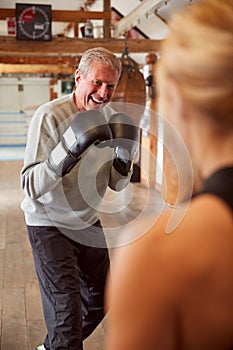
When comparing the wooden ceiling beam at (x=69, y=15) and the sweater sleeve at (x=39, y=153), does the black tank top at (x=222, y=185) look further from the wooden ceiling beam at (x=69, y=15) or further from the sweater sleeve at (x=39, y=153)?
the wooden ceiling beam at (x=69, y=15)

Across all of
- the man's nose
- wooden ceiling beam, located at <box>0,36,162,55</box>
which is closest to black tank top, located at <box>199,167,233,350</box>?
the man's nose

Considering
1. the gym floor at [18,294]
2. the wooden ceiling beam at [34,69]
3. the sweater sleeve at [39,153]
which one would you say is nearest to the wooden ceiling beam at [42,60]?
the wooden ceiling beam at [34,69]

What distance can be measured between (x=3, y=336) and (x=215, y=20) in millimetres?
2632

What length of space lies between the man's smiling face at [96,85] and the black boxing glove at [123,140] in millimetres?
117

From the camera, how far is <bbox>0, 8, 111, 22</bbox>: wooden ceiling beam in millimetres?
5367

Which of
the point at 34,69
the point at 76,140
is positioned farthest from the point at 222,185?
the point at 34,69

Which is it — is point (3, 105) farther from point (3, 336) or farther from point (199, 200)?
point (199, 200)

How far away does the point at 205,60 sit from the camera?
0.67m

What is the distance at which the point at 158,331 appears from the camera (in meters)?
0.63

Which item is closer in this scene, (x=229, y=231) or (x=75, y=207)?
(x=229, y=231)

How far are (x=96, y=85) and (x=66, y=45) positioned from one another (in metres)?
3.61

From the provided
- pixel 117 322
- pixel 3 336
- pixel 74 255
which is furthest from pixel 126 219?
pixel 117 322

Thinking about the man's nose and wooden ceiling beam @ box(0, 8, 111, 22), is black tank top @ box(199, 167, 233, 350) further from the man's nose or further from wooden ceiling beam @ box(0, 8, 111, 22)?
wooden ceiling beam @ box(0, 8, 111, 22)

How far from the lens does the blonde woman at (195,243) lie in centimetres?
62
